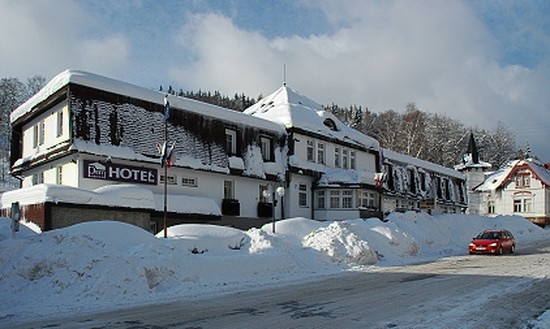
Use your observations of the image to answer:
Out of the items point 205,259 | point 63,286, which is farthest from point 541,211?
point 63,286

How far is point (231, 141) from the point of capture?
1302 inches

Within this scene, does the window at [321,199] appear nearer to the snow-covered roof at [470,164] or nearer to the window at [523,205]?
the window at [523,205]

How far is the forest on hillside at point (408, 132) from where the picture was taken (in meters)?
71.5

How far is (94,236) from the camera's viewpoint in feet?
53.0

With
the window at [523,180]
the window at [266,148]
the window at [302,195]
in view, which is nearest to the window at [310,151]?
the window at [302,195]

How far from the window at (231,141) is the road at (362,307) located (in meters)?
16.4

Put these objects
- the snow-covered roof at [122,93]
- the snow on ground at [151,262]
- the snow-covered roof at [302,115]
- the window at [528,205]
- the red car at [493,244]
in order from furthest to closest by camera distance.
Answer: the window at [528,205], the snow-covered roof at [302,115], the red car at [493,244], the snow-covered roof at [122,93], the snow on ground at [151,262]

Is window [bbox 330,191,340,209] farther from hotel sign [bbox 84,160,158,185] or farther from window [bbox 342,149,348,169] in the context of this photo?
hotel sign [bbox 84,160,158,185]

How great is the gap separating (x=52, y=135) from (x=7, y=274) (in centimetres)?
1604

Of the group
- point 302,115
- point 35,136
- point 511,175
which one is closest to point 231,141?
point 302,115

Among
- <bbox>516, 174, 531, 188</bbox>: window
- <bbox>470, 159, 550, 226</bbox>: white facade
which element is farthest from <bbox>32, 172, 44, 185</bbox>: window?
<bbox>516, 174, 531, 188</bbox>: window

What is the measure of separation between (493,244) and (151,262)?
67.1ft

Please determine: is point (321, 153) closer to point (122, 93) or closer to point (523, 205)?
point (122, 93)

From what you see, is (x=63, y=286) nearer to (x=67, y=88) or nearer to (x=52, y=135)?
(x=67, y=88)
